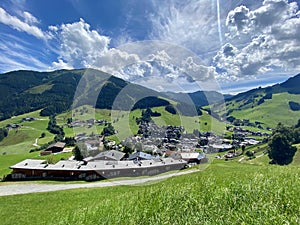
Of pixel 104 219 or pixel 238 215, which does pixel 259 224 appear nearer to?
pixel 238 215

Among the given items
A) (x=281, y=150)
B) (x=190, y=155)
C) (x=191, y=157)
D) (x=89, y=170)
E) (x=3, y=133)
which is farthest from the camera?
(x=3, y=133)

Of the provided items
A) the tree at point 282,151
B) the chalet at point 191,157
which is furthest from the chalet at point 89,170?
the tree at point 282,151

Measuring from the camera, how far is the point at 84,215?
23.3 feet

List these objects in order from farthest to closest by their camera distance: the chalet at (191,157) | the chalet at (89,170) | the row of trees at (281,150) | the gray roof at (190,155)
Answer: the row of trees at (281,150), the gray roof at (190,155), the chalet at (191,157), the chalet at (89,170)

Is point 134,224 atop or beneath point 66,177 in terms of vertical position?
atop

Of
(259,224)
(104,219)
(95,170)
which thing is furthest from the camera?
(95,170)

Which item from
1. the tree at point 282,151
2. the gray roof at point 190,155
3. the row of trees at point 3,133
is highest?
the row of trees at point 3,133

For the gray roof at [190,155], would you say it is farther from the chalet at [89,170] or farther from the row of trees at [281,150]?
the row of trees at [281,150]

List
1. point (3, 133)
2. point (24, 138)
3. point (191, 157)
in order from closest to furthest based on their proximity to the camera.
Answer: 1. point (191, 157)
2. point (24, 138)
3. point (3, 133)

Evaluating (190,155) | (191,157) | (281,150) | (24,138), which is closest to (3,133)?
(24,138)

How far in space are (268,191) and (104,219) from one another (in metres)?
4.45

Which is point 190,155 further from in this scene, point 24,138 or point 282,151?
point 24,138

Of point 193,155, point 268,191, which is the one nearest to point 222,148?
point 193,155

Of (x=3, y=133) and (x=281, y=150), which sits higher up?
(x=3, y=133)
